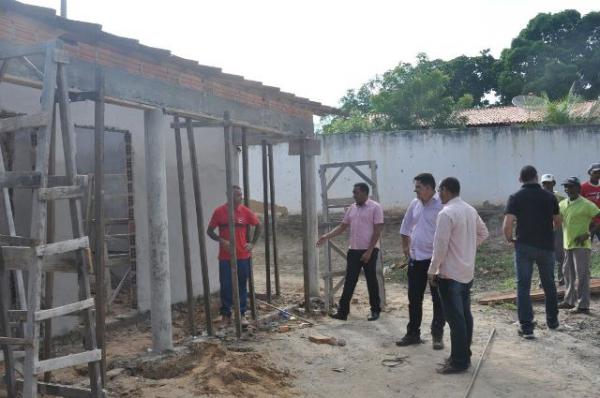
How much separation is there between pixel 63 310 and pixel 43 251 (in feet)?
1.34

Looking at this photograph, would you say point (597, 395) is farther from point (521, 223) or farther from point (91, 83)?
point (91, 83)

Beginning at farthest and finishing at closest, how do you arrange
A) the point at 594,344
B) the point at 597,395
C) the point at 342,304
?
the point at 342,304
the point at 594,344
the point at 597,395

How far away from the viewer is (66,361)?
3869 millimetres

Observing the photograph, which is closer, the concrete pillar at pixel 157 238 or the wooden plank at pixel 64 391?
the wooden plank at pixel 64 391

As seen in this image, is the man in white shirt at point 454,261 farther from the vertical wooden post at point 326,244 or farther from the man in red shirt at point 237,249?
the vertical wooden post at point 326,244

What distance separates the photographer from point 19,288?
4.50 metres

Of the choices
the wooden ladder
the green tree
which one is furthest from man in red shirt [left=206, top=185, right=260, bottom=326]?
the green tree

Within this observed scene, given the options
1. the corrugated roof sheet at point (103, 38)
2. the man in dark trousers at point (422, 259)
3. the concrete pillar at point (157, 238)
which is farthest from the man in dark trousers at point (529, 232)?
the concrete pillar at point (157, 238)

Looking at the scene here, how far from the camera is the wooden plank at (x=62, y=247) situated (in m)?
3.68

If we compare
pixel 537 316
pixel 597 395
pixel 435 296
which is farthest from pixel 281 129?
pixel 597 395

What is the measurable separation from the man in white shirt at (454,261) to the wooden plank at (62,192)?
3.17 meters

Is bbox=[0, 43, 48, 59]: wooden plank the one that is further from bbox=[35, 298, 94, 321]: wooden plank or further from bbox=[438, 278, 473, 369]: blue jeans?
bbox=[438, 278, 473, 369]: blue jeans

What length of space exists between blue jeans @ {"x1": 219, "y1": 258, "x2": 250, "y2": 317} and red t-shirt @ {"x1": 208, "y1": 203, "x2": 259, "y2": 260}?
3.5 inches

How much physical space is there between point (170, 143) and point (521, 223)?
16.1 ft
